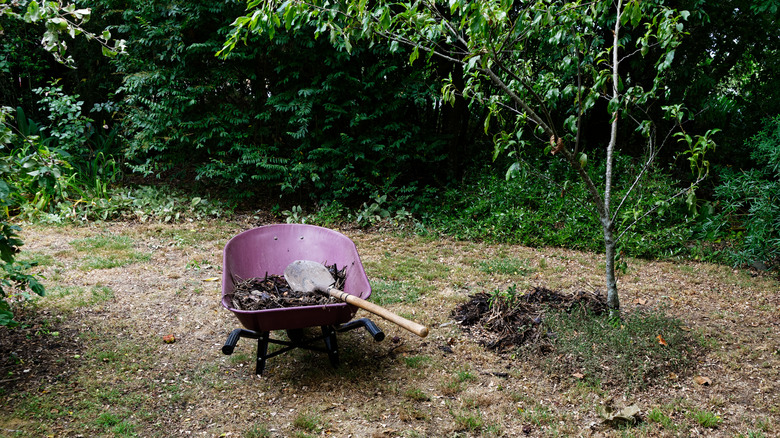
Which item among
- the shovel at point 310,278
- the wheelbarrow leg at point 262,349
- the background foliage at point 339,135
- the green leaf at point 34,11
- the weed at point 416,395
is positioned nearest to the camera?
the green leaf at point 34,11

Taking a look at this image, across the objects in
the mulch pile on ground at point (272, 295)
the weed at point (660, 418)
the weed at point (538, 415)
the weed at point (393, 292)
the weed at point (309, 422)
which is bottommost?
the weed at point (309, 422)

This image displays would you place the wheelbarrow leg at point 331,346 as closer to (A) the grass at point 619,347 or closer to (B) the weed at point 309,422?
(B) the weed at point 309,422

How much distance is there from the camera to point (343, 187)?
20.0 ft

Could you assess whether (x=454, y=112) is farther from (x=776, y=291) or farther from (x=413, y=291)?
(x=776, y=291)

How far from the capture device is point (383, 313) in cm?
232

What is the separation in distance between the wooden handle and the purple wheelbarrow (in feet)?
0.21

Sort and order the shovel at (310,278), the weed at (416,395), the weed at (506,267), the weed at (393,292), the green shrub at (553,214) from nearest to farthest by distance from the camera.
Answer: the weed at (416,395)
the shovel at (310,278)
the weed at (393,292)
the weed at (506,267)
the green shrub at (553,214)

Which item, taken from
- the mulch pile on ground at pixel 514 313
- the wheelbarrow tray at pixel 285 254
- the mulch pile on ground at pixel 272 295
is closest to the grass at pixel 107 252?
the wheelbarrow tray at pixel 285 254

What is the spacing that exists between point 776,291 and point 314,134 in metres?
4.88

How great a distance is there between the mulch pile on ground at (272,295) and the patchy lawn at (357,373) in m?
0.42

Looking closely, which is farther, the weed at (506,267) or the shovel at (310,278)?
the weed at (506,267)

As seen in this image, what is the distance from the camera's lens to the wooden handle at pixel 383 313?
216 centimetres

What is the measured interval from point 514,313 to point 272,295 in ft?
5.37

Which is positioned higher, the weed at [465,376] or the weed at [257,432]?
the weed at [465,376]
